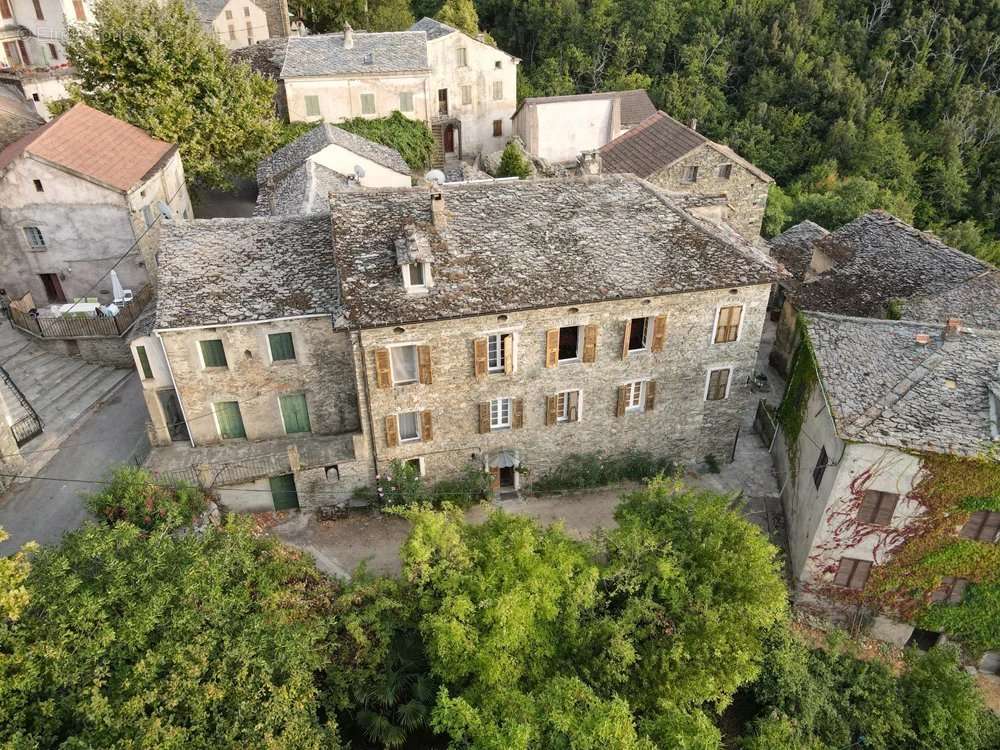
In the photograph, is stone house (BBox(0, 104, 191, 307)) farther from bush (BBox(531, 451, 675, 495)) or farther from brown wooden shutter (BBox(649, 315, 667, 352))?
brown wooden shutter (BBox(649, 315, 667, 352))

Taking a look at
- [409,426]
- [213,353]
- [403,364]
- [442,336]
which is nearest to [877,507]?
[442,336]

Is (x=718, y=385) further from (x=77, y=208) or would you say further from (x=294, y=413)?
(x=77, y=208)

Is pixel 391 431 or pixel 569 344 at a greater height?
pixel 569 344

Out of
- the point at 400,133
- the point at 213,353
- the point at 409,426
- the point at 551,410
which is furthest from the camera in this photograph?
the point at 400,133

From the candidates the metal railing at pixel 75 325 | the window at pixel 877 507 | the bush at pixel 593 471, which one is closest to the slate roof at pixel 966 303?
the window at pixel 877 507

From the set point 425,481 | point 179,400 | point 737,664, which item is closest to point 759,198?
point 425,481

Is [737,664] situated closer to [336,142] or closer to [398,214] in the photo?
[398,214]

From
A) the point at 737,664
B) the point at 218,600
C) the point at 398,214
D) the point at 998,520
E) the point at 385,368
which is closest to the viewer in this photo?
the point at 218,600

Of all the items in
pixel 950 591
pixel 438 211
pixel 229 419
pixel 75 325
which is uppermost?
pixel 438 211
